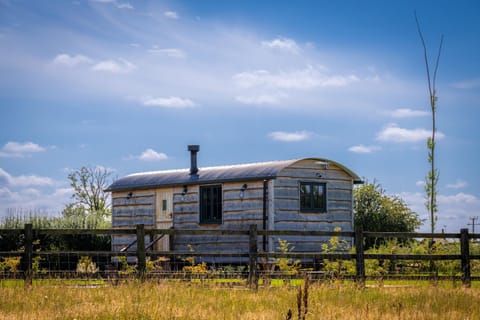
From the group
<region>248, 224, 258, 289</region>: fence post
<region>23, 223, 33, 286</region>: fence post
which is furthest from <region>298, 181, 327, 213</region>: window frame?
<region>23, 223, 33, 286</region>: fence post

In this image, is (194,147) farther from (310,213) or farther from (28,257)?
(28,257)

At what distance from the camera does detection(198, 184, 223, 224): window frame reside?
25.4m

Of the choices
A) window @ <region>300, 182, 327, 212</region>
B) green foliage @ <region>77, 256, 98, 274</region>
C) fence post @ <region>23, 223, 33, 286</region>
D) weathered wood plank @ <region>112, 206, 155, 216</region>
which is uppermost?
window @ <region>300, 182, 327, 212</region>

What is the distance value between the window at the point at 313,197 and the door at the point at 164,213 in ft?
17.3

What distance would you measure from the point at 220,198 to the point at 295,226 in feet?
9.46

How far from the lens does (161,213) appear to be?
27.6 m

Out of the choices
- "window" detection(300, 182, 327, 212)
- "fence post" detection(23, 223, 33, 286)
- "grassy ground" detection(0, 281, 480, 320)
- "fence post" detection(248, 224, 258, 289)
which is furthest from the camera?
"window" detection(300, 182, 327, 212)

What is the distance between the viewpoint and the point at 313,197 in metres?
24.9

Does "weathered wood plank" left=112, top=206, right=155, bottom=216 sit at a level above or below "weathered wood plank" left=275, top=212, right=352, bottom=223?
above

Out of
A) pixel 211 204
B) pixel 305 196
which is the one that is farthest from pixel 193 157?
pixel 305 196

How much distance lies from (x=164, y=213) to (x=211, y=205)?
257 centimetres

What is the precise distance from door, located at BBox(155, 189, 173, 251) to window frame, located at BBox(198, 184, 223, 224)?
5.33 feet

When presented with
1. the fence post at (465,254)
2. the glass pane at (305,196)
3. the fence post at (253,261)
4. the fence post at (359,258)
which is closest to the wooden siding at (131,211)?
the glass pane at (305,196)

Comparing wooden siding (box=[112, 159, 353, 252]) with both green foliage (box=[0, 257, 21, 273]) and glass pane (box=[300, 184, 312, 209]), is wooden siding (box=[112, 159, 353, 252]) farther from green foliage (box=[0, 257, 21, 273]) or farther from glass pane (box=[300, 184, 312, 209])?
green foliage (box=[0, 257, 21, 273])
